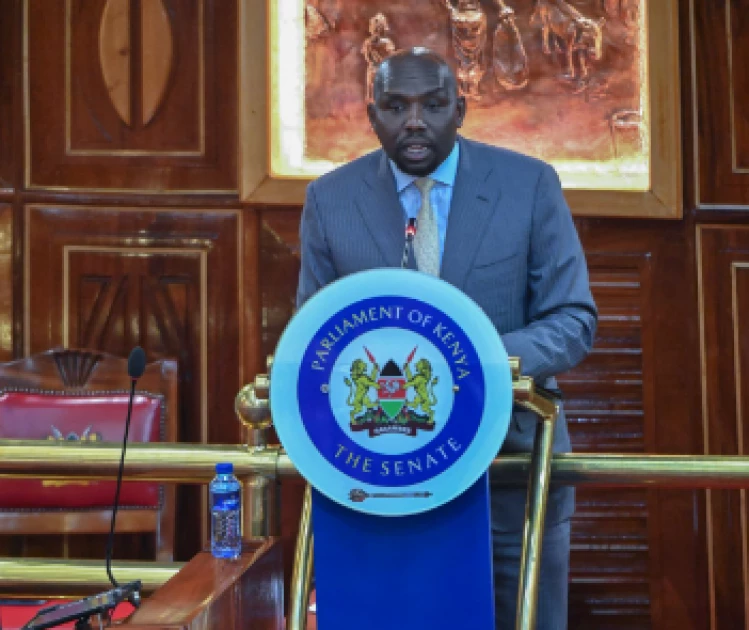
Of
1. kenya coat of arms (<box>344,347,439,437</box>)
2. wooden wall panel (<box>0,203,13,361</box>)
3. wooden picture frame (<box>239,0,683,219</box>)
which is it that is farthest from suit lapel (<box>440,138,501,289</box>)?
wooden wall panel (<box>0,203,13,361</box>)

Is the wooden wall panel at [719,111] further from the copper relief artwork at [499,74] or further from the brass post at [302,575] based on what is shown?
the brass post at [302,575]

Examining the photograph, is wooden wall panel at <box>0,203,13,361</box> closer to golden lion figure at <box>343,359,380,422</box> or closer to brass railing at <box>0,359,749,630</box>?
brass railing at <box>0,359,749,630</box>

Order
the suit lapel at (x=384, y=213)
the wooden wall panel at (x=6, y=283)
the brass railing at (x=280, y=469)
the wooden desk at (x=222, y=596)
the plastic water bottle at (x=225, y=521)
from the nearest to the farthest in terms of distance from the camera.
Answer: the wooden desk at (x=222, y=596)
the brass railing at (x=280, y=469)
the plastic water bottle at (x=225, y=521)
the suit lapel at (x=384, y=213)
the wooden wall panel at (x=6, y=283)

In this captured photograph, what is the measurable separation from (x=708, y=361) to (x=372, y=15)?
1.45 m

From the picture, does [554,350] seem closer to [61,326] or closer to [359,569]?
[359,569]

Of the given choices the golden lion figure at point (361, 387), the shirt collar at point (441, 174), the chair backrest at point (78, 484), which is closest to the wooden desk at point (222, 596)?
the golden lion figure at point (361, 387)

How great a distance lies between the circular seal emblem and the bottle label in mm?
248

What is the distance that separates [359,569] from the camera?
1.19 metres

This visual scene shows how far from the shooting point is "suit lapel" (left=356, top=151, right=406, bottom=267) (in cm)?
157

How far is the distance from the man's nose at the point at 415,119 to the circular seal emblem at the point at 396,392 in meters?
0.44

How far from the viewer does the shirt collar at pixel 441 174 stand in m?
1.59

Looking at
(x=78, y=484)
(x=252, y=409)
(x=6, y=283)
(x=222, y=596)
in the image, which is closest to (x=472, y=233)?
(x=252, y=409)

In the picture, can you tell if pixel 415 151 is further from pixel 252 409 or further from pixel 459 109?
pixel 252 409

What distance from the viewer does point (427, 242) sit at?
1.54m
